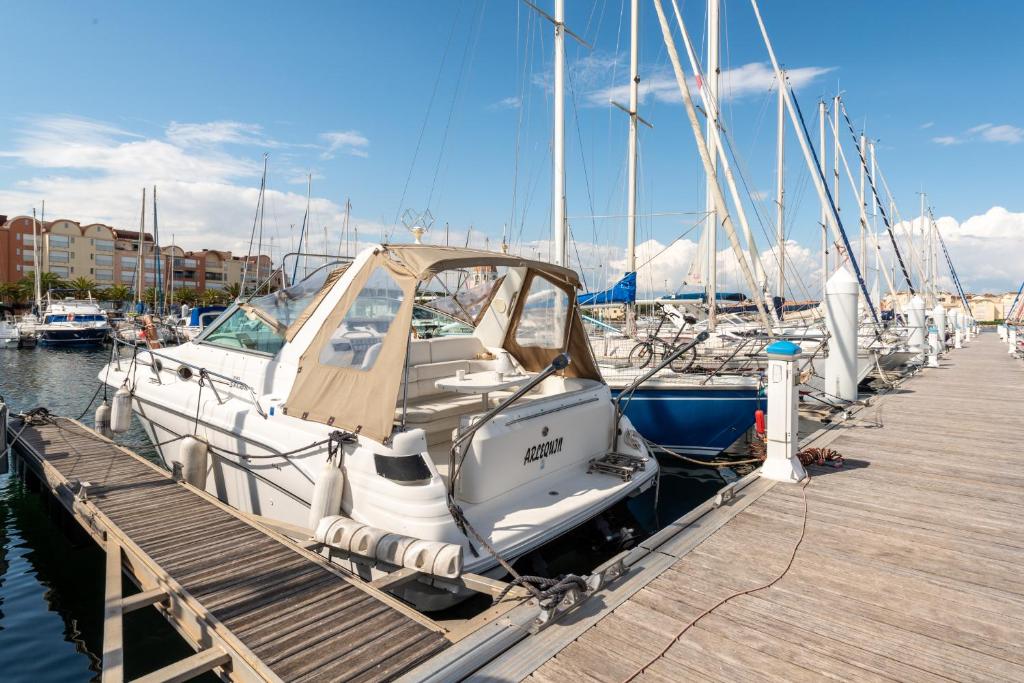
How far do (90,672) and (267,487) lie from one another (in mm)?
1873

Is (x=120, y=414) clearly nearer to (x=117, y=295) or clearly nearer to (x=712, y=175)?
(x=712, y=175)

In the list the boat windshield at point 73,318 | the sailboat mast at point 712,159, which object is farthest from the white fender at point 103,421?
the boat windshield at point 73,318

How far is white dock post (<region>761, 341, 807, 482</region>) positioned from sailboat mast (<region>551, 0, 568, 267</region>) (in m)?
5.97

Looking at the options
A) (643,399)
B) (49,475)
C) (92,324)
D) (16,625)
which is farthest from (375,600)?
(92,324)

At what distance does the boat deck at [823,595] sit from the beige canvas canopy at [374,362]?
2072 millimetres

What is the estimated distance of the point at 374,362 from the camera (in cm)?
470

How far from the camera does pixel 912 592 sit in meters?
3.88

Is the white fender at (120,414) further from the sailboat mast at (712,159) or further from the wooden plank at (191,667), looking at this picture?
the sailboat mast at (712,159)

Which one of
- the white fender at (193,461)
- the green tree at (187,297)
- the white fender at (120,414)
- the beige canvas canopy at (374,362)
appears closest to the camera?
the beige canvas canopy at (374,362)

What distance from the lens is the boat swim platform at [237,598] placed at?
121 inches

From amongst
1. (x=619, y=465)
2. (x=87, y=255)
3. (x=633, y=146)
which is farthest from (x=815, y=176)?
(x=87, y=255)

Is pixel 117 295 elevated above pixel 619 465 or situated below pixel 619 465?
above

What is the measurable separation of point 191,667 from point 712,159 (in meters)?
→ 11.5

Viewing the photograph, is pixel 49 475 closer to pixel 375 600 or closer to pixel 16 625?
pixel 16 625
